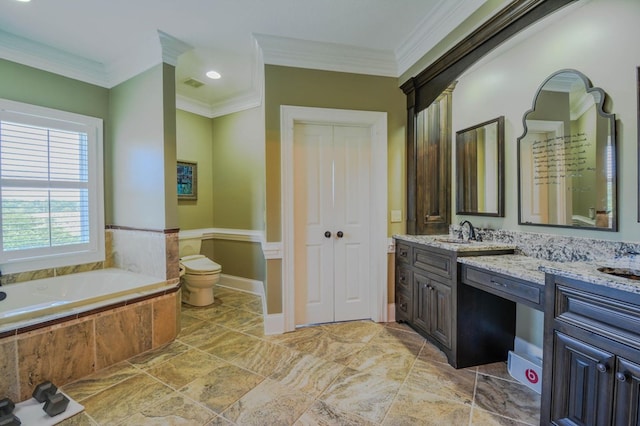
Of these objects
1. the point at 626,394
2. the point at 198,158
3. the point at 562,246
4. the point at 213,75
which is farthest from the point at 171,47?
the point at 626,394

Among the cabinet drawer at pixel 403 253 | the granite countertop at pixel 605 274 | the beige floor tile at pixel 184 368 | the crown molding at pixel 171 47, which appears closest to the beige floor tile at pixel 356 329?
the cabinet drawer at pixel 403 253

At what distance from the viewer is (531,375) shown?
1.94 meters

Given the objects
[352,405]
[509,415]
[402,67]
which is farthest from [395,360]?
[402,67]

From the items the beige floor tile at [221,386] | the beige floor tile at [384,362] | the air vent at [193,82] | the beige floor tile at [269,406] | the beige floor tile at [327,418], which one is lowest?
the beige floor tile at [327,418]

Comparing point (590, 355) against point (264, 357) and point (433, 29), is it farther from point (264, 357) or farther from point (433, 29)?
point (433, 29)

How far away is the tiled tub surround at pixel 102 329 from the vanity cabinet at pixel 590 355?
110 inches

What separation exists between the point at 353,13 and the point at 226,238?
3.24 metres

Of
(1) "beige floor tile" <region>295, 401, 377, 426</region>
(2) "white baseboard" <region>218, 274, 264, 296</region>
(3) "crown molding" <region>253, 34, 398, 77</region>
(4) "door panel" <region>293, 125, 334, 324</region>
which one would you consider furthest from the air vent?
(1) "beige floor tile" <region>295, 401, 377, 426</region>

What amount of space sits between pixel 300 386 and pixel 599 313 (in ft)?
5.56

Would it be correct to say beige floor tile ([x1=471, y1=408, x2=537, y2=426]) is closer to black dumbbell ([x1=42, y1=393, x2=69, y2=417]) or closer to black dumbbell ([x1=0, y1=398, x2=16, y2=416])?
black dumbbell ([x1=42, y1=393, x2=69, y2=417])

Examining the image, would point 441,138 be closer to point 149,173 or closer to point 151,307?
point 149,173

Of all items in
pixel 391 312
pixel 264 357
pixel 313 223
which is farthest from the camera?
pixel 391 312

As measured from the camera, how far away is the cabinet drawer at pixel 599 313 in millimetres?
1162

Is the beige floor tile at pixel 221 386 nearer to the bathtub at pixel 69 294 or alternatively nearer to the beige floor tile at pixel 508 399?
the bathtub at pixel 69 294
